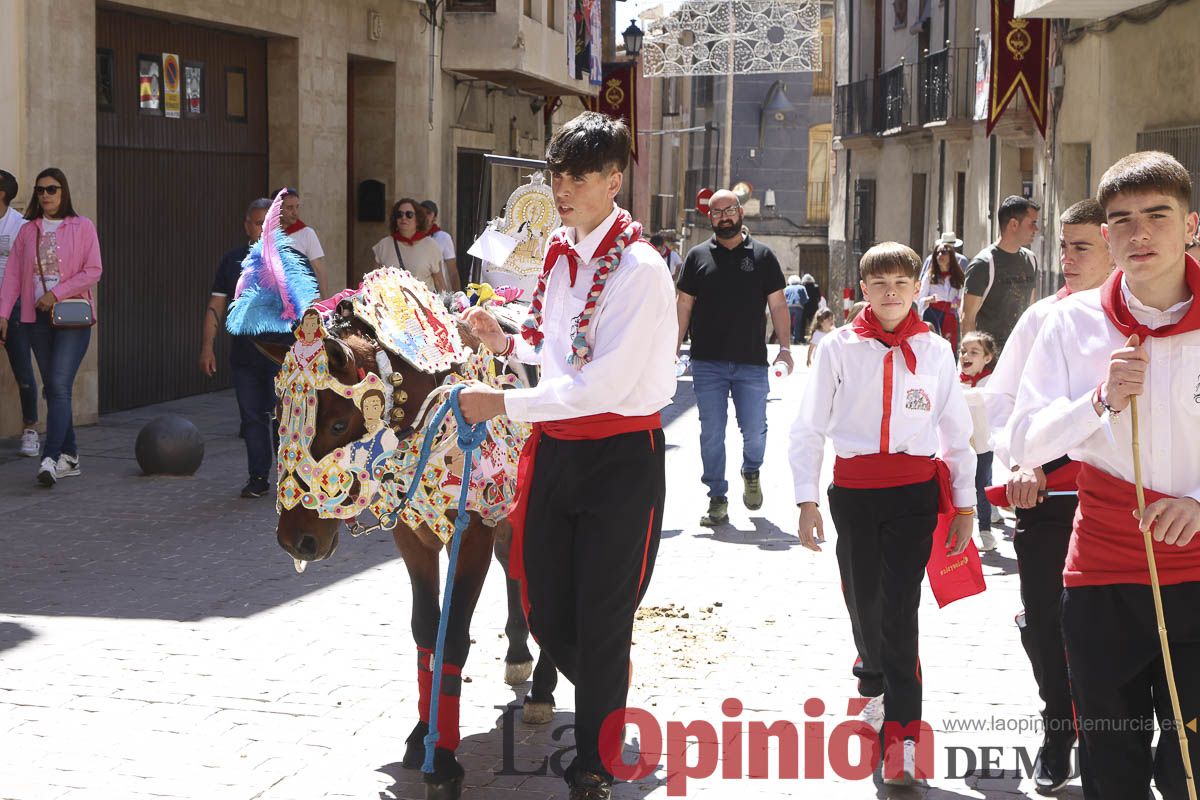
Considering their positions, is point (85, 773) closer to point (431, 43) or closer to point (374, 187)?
point (374, 187)

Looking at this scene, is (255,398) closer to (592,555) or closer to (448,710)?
(448,710)

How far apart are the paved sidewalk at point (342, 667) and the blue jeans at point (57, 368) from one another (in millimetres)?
896

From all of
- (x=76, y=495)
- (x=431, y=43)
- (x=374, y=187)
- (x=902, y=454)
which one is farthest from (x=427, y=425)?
(x=431, y=43)

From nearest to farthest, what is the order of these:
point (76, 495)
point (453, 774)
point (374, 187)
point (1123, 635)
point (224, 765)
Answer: point (1123, 635)
point (453, 774)
point (224, 765)
point (76, 495)
point (374, 187)

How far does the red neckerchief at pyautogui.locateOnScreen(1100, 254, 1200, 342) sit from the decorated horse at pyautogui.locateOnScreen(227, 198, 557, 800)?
214 centimetres

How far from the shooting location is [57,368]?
11148mm

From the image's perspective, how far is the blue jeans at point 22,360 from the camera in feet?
38.4

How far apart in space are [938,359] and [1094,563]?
5.42 feet

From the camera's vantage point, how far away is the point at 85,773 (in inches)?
→ 210

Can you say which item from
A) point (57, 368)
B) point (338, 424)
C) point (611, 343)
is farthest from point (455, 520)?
point (57, 368)

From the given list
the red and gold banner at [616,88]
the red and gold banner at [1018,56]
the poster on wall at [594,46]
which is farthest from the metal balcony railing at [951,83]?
the red and gold banner at [616,88]

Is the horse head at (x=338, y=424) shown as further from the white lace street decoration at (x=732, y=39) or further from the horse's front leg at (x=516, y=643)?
the white lace street decoration at (x=732, y=39)

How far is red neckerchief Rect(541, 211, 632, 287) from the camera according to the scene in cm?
480

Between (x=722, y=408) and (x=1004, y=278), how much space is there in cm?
212
